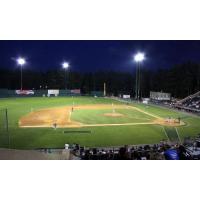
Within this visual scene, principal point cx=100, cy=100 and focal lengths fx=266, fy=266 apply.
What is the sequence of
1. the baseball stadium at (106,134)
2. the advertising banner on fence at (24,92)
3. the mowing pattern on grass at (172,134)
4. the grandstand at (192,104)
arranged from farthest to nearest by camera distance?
the advertising banner on fence at (24,92), the grandstand at (192,104), the mowing pattern on grass at (172,134), the baseball stadium at (106,134)

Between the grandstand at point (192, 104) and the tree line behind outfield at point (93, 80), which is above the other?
the tree line behind outfield at point (93, 80)

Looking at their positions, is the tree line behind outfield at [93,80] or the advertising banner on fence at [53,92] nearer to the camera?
the tree line behind outfield at [93,80]

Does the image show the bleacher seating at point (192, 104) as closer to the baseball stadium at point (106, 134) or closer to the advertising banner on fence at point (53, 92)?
the baseball stadium at point (106, 134)

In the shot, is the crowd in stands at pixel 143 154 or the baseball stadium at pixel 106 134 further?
the baseball stadium at pixel 106 134

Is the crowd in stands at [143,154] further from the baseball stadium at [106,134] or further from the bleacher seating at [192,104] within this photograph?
the bleacher seating at [192,104]

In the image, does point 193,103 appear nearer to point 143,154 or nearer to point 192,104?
point 192,104

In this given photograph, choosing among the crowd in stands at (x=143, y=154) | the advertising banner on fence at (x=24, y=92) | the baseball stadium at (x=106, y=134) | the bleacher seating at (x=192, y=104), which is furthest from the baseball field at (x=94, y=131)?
the advertising banner on fence at (x=24, y=92)

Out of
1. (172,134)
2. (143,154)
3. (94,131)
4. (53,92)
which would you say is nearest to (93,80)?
(53,92)

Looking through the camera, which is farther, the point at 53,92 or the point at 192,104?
the point at 53,92

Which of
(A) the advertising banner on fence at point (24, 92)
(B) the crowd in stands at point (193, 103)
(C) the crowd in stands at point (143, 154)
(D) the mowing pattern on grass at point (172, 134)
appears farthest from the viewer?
(A) the advertising banner on fence at point (24, 92)

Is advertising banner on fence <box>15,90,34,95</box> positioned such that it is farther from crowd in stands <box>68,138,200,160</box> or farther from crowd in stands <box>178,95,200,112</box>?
crowd in stands <box>68,138,200,160</box>

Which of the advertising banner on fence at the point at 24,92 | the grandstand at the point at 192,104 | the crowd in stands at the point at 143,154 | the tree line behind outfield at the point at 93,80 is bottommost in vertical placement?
the crowd in stands at the point at 143,154

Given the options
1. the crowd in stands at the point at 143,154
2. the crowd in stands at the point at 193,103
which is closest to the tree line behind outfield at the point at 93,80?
the crowd in stands at the point at 193,103

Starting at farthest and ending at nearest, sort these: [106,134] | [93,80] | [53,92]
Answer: [93,80], [53,92], [106,134]
